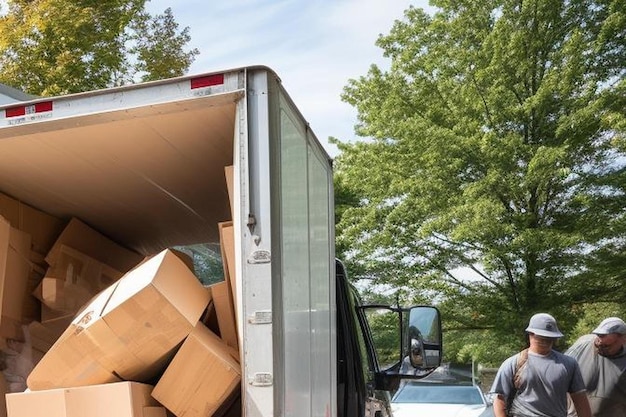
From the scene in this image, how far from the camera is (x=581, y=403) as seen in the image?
486 cm

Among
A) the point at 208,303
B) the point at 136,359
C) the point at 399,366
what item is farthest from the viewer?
the point at 399,366

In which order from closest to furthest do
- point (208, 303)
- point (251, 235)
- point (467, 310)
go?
point (251, 235) → point (208, 303) → point (467, 310)

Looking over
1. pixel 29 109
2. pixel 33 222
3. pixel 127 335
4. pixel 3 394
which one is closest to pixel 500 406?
pixel 127 335

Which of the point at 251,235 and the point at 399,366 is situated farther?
the point at 399,366

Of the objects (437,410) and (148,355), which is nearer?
(148,355)

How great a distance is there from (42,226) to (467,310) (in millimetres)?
12719

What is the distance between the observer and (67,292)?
4.25m

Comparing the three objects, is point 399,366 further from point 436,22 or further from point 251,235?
point 436,22

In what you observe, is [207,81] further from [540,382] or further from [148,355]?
[540,382]

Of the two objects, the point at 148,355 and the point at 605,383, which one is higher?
the point at 148,355

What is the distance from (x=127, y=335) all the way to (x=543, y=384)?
3.03 meters

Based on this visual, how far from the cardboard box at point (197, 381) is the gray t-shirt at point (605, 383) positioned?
10.7 ft

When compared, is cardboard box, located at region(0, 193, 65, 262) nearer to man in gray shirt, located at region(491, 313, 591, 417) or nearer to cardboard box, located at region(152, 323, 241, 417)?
cardboard box, located at region(152, 323, 241, 417)

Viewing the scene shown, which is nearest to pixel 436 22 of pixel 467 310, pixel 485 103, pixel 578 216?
pixel 485 103
